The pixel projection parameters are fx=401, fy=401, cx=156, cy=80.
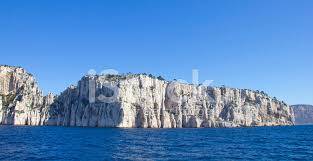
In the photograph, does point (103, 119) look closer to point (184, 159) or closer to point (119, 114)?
point (119, 114)

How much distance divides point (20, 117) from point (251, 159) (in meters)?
166

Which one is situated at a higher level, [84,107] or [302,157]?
[84,107]

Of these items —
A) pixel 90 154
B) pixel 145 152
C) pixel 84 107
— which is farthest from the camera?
pixel 84 107

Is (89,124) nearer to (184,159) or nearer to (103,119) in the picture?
(103,119)

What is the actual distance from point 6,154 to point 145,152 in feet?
65.2

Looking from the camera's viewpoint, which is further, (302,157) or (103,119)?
(103,119)

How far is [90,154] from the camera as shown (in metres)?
56.8

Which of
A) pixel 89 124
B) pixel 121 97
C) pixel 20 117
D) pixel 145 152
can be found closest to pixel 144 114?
pixel 121 97

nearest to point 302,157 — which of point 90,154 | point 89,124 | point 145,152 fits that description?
point 145,152

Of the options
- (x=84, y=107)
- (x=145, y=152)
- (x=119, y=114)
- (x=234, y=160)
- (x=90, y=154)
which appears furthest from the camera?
(x=84, y=107)

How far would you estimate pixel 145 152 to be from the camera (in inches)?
2409

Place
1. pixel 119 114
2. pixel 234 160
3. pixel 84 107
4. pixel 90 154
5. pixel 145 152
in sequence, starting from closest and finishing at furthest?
1. pixel 234 160
2. pixel 90 154
3. pixel 145 152
4. pixel 119 114
5. pixel 84 107

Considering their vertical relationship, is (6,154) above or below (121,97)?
below

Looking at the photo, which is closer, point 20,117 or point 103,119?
point 103,119
